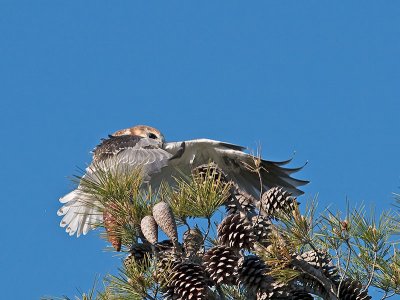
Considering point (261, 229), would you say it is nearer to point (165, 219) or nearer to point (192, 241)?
point (192, 241)

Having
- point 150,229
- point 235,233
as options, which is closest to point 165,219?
point 150,229

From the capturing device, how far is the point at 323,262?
4465mm

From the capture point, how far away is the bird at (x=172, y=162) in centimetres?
735

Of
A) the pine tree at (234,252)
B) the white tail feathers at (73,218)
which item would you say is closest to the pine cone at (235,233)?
the pine tree at (234,252)

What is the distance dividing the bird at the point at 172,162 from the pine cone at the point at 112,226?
6.82ft

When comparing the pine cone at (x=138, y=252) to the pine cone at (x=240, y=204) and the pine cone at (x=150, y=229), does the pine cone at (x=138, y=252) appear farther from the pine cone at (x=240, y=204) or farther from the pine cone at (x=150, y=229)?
the pine cone at (x=240, y=204)

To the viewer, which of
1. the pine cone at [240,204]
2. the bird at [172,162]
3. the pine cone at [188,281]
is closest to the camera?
the pine cone at [188,281]

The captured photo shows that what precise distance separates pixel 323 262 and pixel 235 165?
Result: 355cm

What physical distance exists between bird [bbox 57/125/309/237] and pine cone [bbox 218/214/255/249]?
2480 millimetres

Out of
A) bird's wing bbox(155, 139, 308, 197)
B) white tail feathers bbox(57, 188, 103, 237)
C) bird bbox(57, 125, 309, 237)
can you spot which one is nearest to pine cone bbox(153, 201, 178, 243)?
bird bbox(57, 125, 309, 237)

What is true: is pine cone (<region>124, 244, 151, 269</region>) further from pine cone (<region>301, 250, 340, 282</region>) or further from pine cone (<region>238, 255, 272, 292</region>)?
pine cone (<region>301, 250, 340, 282</region>)

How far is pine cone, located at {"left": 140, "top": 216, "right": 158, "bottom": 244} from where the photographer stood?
4.56 m

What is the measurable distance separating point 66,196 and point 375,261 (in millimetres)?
4406

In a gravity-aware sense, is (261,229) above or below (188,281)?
above
